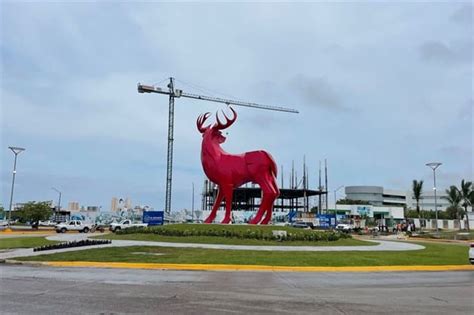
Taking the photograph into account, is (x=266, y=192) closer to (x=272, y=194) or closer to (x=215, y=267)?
(x=272, y=194)

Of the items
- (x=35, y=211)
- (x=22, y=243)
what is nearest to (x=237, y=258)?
(x=22, y=243)

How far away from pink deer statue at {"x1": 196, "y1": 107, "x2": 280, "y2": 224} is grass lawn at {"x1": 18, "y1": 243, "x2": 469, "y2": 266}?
9726 millimetres

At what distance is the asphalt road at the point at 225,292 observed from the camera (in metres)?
8.56

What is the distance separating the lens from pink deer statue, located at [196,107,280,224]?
30375mm

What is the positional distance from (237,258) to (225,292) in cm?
Answer: 786

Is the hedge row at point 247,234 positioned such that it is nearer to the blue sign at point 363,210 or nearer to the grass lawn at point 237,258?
the grass lawn at point 237,258

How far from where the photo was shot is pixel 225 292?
10492 mm

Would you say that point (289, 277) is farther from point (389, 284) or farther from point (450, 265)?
point (450, 265)

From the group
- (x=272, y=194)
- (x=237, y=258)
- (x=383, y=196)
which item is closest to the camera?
(x=237, y=258)

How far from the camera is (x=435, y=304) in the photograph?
935cm

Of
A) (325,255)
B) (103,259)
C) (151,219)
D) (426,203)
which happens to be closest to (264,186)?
(325,255)

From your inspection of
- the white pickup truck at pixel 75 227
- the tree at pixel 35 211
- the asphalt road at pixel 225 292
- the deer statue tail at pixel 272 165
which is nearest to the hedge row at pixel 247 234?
the deer statue tail at pixel 272 165

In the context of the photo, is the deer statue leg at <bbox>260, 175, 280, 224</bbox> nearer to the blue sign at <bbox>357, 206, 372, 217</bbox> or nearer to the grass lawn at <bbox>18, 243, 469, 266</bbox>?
the grass lawn at <bbox>18, 243, 469, 266</bbox>

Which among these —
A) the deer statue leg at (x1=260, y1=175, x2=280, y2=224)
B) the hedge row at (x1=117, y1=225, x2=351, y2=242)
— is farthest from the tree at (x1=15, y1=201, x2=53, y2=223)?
the deer statue leg at (x1=260, y1=175, x2=280, y2=224)
